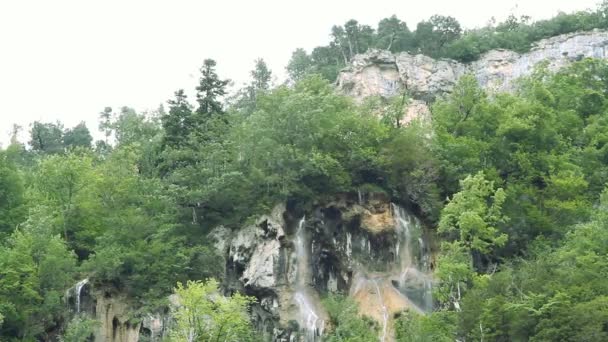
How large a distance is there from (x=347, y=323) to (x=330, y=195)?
31.3 feet

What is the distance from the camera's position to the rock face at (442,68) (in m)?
61.8

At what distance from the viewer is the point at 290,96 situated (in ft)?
136

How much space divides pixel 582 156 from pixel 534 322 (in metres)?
17.0

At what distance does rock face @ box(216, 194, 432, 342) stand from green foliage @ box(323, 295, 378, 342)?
0.70 m

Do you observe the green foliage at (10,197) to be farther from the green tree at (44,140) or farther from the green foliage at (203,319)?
the green tree at (44,140)

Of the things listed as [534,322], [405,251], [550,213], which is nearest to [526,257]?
[550,213]

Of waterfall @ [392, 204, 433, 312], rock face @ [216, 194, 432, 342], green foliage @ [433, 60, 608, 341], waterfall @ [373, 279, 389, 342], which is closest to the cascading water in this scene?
rock face @ [216, 194, 432, 342]

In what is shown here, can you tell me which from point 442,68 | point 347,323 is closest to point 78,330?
point 347,323

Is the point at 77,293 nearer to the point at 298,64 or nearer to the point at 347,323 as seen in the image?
the point at 347,323

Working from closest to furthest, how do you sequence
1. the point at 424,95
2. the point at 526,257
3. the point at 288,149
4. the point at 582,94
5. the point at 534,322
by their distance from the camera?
the point at 534,322 < the point at 526,257 < the point at 288,149 < the point at 582,94 < the point at 424,95

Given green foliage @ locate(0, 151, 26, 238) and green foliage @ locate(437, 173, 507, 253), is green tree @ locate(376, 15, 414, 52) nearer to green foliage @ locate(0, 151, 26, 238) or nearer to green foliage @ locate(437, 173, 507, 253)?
green foliage @ locate(437, 173, 507, 253)

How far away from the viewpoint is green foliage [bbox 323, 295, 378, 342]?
32.3m

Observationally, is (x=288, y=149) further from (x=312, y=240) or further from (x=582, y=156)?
(x=582, y=156)

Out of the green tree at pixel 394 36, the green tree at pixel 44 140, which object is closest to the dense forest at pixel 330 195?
the green tree at pixel 44 140
